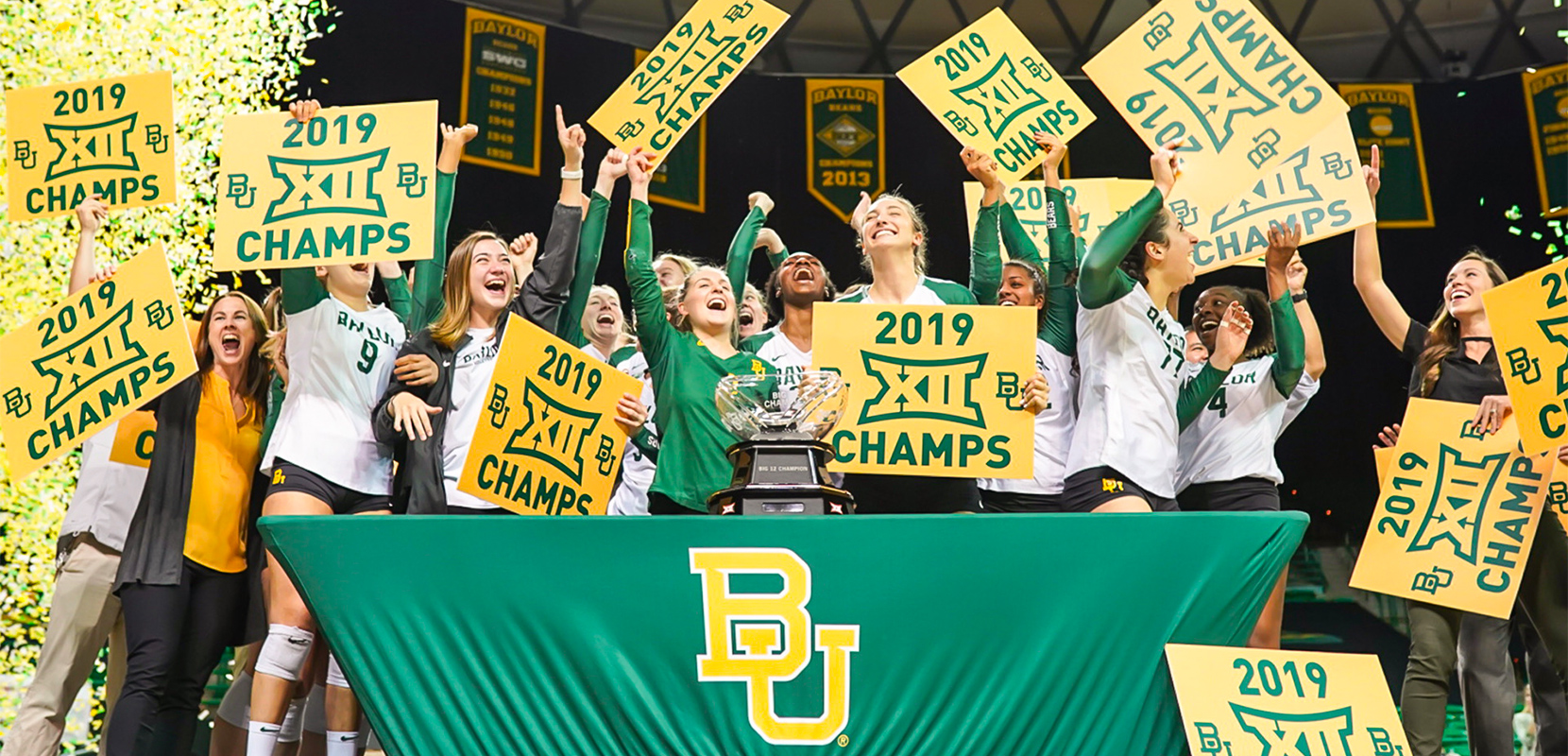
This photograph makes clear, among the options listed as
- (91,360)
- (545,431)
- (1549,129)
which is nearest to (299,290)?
(91,360)

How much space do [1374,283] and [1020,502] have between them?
1.16 m

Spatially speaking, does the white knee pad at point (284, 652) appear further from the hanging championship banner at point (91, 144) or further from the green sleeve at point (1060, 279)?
the green sleeve at point (1060, 279)

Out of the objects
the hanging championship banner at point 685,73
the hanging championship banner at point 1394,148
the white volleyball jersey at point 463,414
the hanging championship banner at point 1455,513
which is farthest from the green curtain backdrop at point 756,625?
the hanging championship banner at point 1394,148

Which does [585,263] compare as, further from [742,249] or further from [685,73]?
[685,73]

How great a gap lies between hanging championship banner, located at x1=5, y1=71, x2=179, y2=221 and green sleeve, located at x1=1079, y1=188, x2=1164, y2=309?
229cm

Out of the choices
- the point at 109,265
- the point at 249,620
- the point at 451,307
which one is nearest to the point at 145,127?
the point at 451,307

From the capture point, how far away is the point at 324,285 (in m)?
3.44

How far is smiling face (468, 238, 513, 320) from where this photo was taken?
11.2ft

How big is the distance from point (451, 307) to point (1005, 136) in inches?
59.2

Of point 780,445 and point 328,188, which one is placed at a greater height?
point 328,188

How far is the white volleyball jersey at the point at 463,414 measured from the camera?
324 cm

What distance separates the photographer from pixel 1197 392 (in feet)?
11.3

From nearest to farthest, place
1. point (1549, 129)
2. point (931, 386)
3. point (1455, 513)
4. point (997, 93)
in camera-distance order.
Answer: point (931, 386), point (1455, 513), point (997, 93), point (1549, 129)

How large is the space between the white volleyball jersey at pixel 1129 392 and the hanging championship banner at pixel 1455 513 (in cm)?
63
